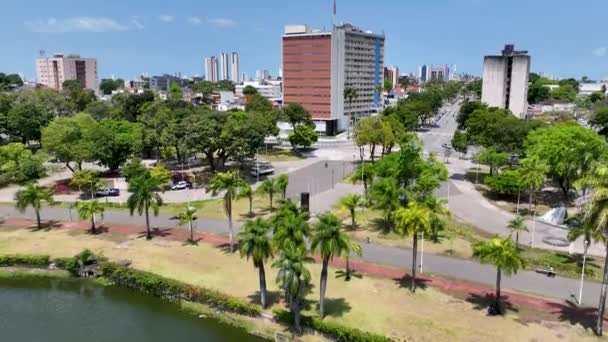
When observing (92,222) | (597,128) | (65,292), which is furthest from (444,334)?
(597,128)

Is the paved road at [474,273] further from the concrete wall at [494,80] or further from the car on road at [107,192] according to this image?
the concrete wall at [494,80]

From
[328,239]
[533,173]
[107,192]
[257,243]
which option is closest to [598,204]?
[328,239]

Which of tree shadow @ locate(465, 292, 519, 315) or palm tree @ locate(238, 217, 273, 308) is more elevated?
palm tree @ locate(238, 217, 273, 308)

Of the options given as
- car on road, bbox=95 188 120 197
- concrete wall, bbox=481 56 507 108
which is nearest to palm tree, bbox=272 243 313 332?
car on road, bbox=95 188 120 197

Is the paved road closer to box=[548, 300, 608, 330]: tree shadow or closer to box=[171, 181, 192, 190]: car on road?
box=[548, 300, 608, 330]: tree shadow

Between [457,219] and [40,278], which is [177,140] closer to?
[40,278]

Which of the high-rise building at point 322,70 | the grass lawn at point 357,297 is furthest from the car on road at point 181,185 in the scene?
the high-rise building at point 322,70

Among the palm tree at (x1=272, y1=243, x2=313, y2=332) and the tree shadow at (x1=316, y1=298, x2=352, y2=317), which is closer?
the palm tree at (x1=272, y1=243, x2=313, y2=332)
